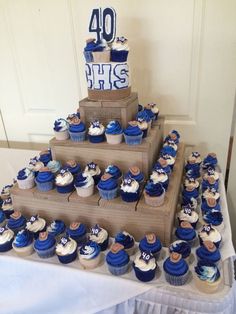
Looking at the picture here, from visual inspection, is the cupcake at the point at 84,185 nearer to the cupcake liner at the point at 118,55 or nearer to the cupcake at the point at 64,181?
the cupcake at the point at 64,181

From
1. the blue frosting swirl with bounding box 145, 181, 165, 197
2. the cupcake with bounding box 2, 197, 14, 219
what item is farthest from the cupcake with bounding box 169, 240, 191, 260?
the cupcake with bounding box 2, 197, 14, 219

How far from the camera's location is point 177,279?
59 centimetres

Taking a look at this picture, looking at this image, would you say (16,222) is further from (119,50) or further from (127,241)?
(119,50)

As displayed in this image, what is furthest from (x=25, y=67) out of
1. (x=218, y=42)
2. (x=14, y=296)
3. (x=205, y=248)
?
(x=205, y=248)

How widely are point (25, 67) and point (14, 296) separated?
94 centimetres

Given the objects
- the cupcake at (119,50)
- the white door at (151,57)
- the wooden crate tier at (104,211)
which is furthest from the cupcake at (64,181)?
the white door at (151,57)

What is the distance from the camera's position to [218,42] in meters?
1.01

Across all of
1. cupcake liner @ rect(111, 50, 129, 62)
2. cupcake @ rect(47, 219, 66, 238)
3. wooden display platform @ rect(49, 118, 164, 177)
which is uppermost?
cupcake liner @ rect(111, 50, 129, 62)

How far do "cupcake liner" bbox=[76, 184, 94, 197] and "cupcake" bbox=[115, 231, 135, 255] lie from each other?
0.13 metres

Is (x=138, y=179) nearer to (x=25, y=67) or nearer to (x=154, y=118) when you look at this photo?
(x=154, y=118)

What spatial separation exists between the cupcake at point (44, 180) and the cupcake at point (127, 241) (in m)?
0.23

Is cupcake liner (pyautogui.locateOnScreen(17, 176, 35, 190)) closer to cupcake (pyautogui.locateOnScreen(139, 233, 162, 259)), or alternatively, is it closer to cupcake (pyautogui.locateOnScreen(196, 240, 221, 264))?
cupcake (pyautogui.locateOnScreen(139, 233, 162, 259))

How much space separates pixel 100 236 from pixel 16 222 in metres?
0.24

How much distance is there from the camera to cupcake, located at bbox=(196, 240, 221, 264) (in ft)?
2.03
